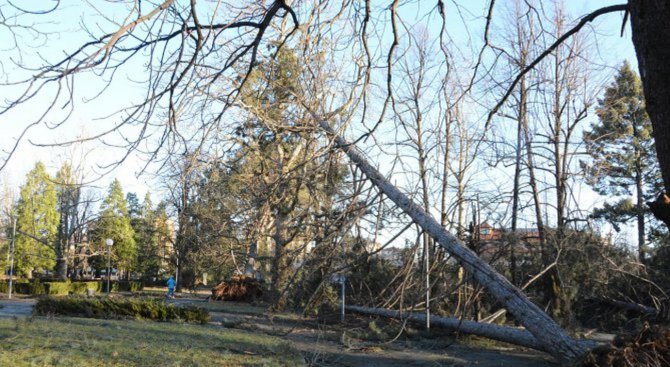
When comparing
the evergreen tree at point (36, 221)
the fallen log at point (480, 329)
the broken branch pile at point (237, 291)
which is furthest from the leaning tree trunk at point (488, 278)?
the evergreen tree at point (36, 221)

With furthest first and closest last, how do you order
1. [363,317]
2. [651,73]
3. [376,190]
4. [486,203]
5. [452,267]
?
[363,317], [452,267], [486,203], [376,190], [651,73]

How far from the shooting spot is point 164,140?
3561 millimetres

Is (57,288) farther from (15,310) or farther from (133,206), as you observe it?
(133,206)

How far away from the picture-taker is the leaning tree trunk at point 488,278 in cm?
729

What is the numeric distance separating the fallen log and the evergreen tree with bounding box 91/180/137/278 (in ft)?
117

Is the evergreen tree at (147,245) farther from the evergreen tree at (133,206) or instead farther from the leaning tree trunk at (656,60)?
the leaning tree trunk at (656,60)

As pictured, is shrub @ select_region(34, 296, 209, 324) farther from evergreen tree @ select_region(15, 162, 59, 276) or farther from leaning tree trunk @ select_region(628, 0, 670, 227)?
evergreen tree @ select_region(15, 162, 59, 276)

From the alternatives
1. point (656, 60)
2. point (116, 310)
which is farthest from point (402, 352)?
point (656, 60)

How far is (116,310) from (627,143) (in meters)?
20.2

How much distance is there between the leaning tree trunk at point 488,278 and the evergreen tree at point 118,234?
134 feet

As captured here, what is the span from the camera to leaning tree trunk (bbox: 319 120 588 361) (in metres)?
7.29

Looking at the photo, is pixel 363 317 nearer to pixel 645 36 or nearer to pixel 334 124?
pixel 334 124

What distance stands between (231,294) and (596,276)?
62.0 ft

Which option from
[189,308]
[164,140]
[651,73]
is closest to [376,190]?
[164,140]
